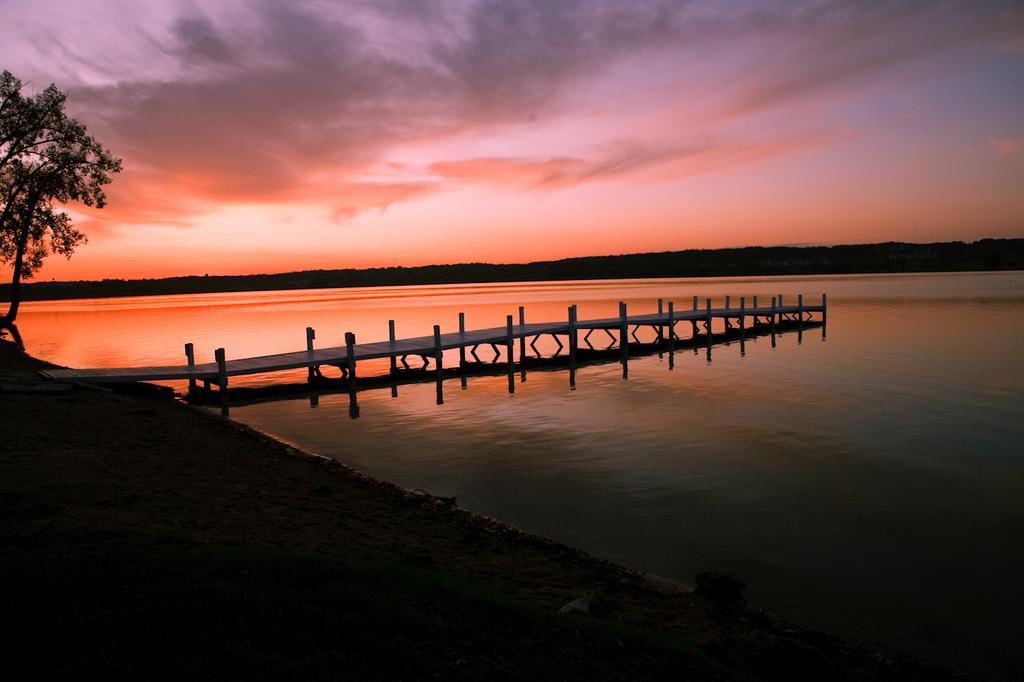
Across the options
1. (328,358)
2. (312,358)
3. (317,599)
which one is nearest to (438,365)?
(328,358)

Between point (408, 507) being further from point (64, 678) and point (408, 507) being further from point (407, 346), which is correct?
point (407, 346)

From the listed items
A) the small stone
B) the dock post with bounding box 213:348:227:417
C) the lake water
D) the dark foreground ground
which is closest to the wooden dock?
the dock post with bounding box 213:348:227:417

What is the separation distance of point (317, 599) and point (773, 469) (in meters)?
12.0

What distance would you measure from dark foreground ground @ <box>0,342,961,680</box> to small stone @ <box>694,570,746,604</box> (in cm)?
8

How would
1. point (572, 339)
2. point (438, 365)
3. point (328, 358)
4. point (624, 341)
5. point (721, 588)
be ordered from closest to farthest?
point (721, 588), point (328, 358), point (438, 365), point (572, 339), point (624, 341)

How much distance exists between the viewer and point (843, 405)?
22.8m

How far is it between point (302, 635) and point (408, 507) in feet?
21.5

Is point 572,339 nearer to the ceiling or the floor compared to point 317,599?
nearer to the floor

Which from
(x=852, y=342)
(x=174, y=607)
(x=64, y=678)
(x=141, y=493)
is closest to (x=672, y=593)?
(x=174, y=607)

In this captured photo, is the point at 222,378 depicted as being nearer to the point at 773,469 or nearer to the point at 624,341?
the point at 773,469

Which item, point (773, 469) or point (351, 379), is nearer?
point (773, 469)

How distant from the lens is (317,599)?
603 cm

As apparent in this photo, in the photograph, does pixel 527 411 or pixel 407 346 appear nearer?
pixel 527 411

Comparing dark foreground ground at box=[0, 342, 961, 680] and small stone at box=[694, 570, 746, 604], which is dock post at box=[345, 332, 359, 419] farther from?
small stone at box=[694, 570, 746, 604]
